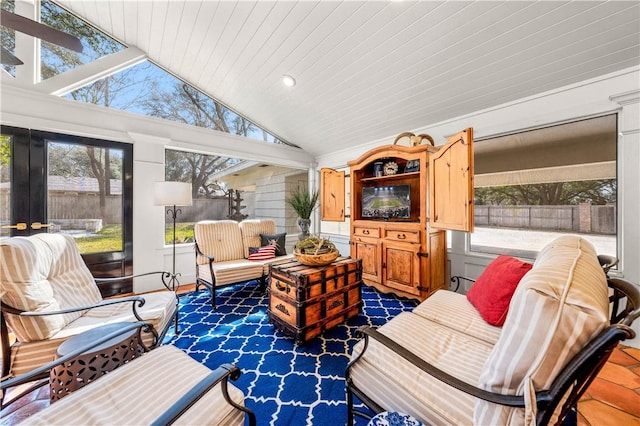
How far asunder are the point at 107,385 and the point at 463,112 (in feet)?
13.3

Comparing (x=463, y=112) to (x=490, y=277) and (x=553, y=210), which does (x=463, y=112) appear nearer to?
(x=553, y=210)

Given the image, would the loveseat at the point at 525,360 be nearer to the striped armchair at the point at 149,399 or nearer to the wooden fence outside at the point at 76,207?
the striped armchair at the point at 149,399

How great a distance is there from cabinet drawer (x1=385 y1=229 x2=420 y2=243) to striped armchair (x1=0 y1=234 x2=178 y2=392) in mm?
2616

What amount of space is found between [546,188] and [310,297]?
286 centimetres

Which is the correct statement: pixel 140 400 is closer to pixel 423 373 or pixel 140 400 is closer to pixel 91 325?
pixel 91 325

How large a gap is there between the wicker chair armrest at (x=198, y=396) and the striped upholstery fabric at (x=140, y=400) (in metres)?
0.07

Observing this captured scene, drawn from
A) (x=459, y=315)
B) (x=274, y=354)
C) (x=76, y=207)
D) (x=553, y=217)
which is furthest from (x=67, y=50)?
(x=553, y=217)

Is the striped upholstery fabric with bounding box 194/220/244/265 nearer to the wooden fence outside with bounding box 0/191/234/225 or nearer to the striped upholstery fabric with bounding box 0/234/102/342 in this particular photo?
the wooden fence outside with bounding box 0/191/234/225

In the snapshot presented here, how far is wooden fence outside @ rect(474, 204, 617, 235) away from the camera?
7.59 ft

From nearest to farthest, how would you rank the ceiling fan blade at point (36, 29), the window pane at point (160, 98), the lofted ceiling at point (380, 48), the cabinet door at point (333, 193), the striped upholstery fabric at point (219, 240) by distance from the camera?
the ceiling fan blade at point (36, 29) < the lofted ceiling at point (380, 48) < the window pane at point (160, 98) < the striped upholstery fabric at point (219, 240) < the cabinet door at point (333, 193)

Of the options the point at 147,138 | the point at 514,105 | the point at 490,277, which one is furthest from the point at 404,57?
the point at 147,138

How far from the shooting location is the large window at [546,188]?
2.31 metres

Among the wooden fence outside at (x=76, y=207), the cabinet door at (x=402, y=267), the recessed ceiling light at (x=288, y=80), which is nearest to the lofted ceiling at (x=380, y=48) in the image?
the recessed ceiling light at (x=288, y=80)

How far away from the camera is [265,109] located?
13.1 feet
